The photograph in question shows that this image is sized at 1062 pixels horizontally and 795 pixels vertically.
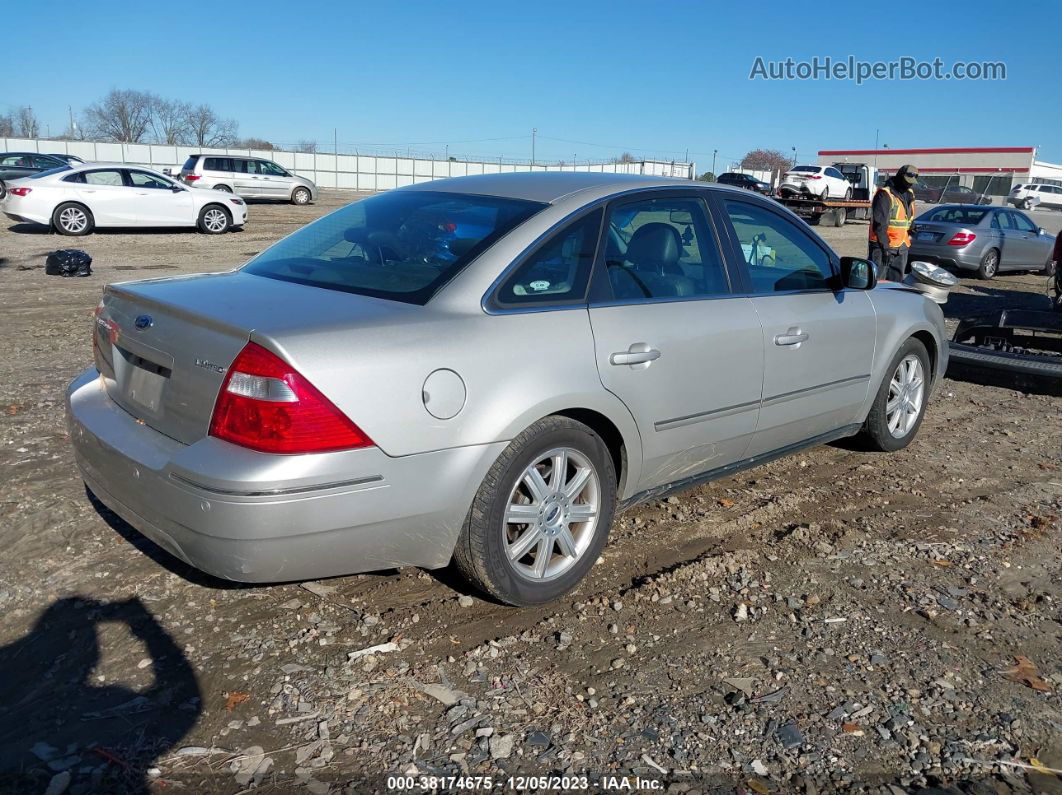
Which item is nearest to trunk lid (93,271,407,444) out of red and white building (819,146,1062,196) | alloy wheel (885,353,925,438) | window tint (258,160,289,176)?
alloy wheel (885,353,925,438)

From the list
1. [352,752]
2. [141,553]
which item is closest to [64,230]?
[141,553]

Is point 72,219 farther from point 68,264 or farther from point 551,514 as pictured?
point 551,514

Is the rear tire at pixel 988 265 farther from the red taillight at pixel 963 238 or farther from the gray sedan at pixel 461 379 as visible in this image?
the gray sedan at pixel 461 379

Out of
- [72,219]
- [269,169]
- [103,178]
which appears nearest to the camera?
[72,219]

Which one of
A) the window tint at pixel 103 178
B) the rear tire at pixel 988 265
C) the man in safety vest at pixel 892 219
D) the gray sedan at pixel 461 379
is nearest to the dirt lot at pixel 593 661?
the gray sedan at pixel 461 379

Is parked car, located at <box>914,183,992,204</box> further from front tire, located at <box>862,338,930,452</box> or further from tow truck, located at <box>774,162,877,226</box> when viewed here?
Answer: front tire, located at <box>862,338,930,452</box>

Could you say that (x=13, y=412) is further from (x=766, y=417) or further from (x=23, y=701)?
(x=766, y=417)

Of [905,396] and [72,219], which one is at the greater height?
[72,219]

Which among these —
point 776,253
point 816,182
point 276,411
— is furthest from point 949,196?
point 276,411

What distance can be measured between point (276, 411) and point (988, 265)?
17249mm

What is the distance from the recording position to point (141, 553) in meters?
3.87

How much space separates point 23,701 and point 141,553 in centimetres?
107

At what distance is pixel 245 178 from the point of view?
29.0 m

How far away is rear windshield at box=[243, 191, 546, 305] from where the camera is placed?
341cm
